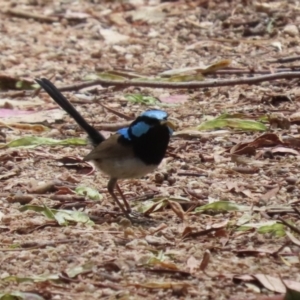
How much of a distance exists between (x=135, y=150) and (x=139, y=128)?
110mm

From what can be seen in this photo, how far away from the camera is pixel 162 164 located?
562 cm

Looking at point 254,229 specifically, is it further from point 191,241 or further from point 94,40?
point 94,40

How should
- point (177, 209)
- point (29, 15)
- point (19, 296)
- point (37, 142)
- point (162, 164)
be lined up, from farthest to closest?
point (29, 15) < point (37, 142) < point (162, 164) < point (177, 209) < point (19, 296)

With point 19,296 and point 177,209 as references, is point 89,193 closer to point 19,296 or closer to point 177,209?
point 177,209

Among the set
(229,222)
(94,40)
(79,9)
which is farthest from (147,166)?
(79,9)

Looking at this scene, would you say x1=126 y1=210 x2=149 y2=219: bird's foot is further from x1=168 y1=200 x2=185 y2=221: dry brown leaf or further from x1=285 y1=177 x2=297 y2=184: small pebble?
x1=285 y1=177 x2=297 y2=184: small pebble

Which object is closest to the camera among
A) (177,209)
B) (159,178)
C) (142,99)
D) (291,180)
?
(177,209)

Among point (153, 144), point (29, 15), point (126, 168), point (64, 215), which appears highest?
point (153, 144)

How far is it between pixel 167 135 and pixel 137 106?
7.56 feet

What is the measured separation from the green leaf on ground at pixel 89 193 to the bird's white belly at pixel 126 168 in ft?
0.87

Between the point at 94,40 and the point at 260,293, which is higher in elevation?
the point at 260,293

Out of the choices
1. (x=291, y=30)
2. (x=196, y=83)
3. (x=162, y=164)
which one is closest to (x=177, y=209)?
(x=162, y=164)

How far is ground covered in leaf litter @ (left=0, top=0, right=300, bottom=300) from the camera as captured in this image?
394 cm

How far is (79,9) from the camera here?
33.1 feet
